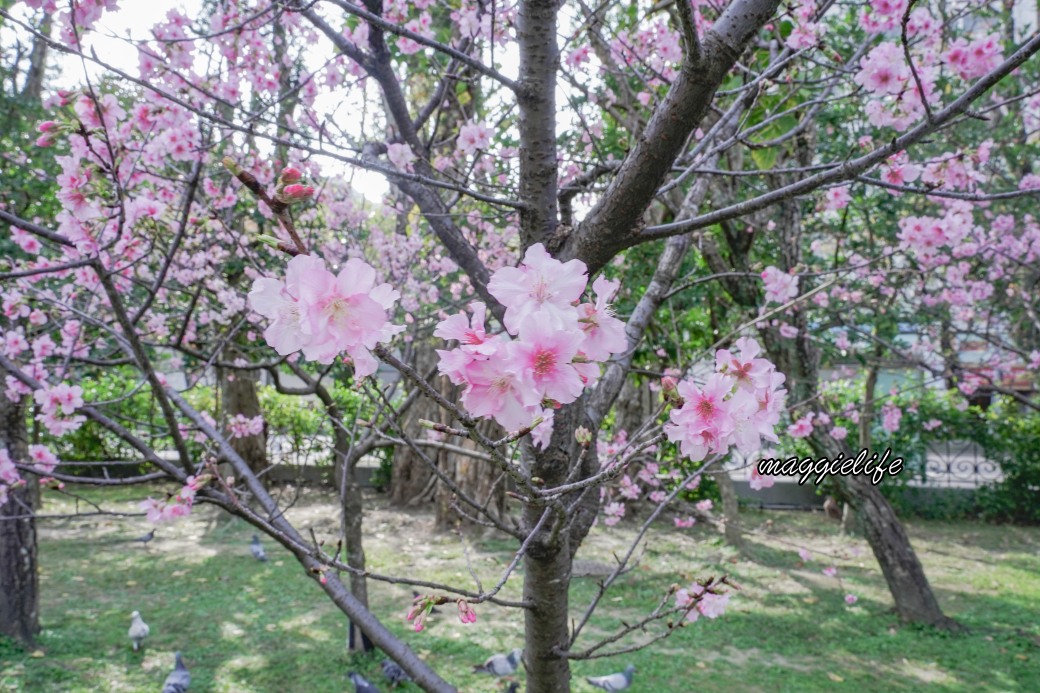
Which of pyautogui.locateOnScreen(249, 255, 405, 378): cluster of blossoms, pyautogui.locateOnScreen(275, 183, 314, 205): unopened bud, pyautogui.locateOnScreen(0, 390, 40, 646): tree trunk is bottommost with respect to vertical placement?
pyautogui.locateOnScreen(0, 390, 40, 646): tree trunk

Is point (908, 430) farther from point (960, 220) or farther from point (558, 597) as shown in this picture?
point (558, 597)

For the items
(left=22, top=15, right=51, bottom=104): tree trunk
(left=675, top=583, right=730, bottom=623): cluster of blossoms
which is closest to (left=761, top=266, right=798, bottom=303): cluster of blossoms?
(left=675, top=583, right=730, bottom=623): cluster of blossoms

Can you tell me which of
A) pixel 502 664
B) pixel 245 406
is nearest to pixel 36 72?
pixel 245 406

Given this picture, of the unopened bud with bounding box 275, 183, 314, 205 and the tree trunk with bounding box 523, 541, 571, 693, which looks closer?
the unopened bud with bounding box 275, 183, 314, 205

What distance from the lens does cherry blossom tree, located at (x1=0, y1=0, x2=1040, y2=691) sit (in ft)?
2.89

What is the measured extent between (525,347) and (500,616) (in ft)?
14.9

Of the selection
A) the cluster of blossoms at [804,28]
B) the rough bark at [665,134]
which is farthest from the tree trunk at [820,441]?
the rough bark at [665,134]

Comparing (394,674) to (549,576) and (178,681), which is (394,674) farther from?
(549,576)

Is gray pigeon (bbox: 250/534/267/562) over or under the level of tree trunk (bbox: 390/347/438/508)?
under

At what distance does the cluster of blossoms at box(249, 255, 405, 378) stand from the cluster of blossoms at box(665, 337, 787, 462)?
501 millimetres

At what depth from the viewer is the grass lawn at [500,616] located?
3902 millimetres

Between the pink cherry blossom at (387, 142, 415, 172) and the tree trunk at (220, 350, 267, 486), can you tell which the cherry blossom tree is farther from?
the tree trunk at (220, 350, 267, 486)

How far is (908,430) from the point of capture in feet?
26.6

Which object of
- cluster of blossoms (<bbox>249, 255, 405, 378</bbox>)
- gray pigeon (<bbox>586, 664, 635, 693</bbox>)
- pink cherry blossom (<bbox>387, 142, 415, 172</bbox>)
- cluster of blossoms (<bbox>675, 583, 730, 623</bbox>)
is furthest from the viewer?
gray pigeon (<bbox>586, 664, 635, 693</bbox>)
